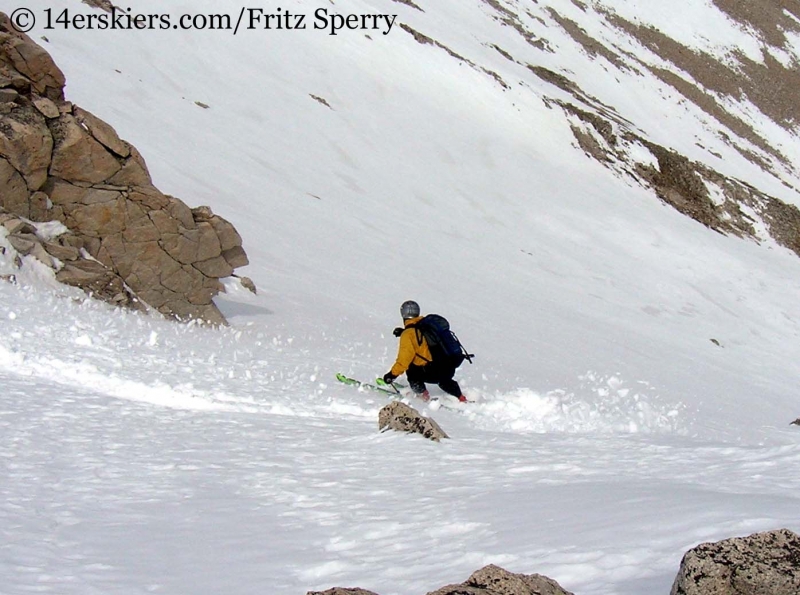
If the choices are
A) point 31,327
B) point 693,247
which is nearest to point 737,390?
point 31,327

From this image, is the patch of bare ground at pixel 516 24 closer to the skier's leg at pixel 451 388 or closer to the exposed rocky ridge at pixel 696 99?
the exposed rocky ridge at pixel 696 99

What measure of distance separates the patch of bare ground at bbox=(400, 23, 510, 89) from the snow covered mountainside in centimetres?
31

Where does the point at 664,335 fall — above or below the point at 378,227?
above

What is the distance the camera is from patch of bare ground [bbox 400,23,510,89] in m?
42.1

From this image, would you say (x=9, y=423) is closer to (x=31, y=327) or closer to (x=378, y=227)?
(x=31, y=327)

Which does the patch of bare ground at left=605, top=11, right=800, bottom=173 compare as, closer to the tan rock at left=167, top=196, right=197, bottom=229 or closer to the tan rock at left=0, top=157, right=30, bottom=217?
the tan rock at left=167, top=196, right=197, bottom=229

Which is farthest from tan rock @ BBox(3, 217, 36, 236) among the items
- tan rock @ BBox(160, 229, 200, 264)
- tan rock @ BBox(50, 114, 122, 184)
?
tan rock @ BBox(160, 229, 200, 264)

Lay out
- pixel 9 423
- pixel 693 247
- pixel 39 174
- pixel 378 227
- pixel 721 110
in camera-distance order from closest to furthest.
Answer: pixel 9 423
pixel 39 174
pixel 378 227
pixel 693 247
pixel 721 110

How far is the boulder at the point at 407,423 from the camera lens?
287 inches

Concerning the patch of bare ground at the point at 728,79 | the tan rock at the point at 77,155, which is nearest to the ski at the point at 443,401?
the tan rock at the point at 77,155

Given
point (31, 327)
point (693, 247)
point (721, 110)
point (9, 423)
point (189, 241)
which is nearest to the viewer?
point (9, 423)

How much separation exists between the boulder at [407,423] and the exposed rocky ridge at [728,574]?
166 inches

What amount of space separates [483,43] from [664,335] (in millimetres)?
33313

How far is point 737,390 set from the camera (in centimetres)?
1703
